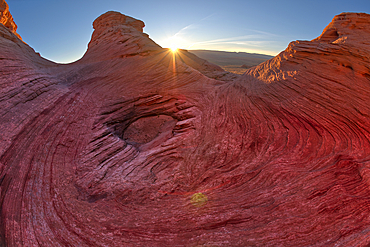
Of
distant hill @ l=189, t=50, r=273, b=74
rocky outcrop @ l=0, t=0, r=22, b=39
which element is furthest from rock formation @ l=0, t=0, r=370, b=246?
distant hill @ l=189, t=50, r=273, b=74

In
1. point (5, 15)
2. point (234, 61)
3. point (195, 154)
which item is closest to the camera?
point (195, 154)

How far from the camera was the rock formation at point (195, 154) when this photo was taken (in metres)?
4.37

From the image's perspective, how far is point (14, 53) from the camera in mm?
9906

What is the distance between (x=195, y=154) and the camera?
6.87 metres

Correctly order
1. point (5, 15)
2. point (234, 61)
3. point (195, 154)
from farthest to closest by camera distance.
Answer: point (234, 61)
point (5, 15)
point (195, 154)

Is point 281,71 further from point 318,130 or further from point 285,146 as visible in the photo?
point 285,146

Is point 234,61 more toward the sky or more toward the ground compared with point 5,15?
more toward the sky

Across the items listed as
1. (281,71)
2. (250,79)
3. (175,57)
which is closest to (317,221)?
(281,71)

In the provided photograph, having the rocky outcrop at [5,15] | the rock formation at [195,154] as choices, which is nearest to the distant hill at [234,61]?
the rock formation at [195,154]

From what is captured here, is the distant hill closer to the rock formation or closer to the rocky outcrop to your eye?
the rock formation

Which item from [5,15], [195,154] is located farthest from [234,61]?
[195,154]

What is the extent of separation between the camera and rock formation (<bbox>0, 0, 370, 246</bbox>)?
4371 millimetres

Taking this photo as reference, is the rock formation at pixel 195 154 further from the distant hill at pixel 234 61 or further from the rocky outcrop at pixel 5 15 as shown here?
the distant hill at pixel 234 61

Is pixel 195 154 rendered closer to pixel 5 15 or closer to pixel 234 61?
pixel 5 15
